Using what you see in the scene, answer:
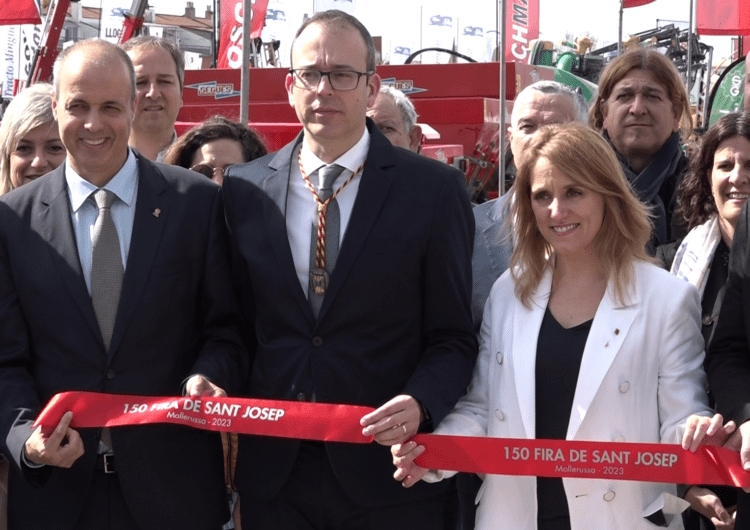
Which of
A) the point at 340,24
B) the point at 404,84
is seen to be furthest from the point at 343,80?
the point at 404,84

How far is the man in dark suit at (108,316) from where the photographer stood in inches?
126

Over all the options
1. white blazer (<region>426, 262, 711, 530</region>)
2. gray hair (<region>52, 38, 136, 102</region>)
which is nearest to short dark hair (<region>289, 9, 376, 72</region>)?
gray hair (<region>52, 38, 136, 102</region>)

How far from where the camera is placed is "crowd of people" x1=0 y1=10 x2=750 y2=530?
3.16 meters

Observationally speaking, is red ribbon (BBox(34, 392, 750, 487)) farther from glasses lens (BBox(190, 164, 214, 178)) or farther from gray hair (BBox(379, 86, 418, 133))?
gray hair (BBox(379, 86, 418, 133))

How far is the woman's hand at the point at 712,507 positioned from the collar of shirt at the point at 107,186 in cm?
215

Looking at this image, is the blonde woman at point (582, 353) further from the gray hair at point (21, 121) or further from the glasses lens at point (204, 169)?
the gray hair at point (21, 121)

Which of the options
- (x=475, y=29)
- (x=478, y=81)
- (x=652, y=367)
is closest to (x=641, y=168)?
(x=652, y=367)

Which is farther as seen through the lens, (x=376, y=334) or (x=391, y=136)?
(x=391, y=136)

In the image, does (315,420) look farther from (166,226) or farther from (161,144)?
(161,144)

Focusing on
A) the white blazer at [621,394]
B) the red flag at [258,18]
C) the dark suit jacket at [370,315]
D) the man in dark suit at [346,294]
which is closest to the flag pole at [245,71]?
the man in dark suit at [346,294]

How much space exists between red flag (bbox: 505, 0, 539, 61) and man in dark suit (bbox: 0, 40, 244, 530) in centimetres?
1981

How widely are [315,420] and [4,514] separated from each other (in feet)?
4.16

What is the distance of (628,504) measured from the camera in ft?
10.3

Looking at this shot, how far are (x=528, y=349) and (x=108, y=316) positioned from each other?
1392 millimetres
